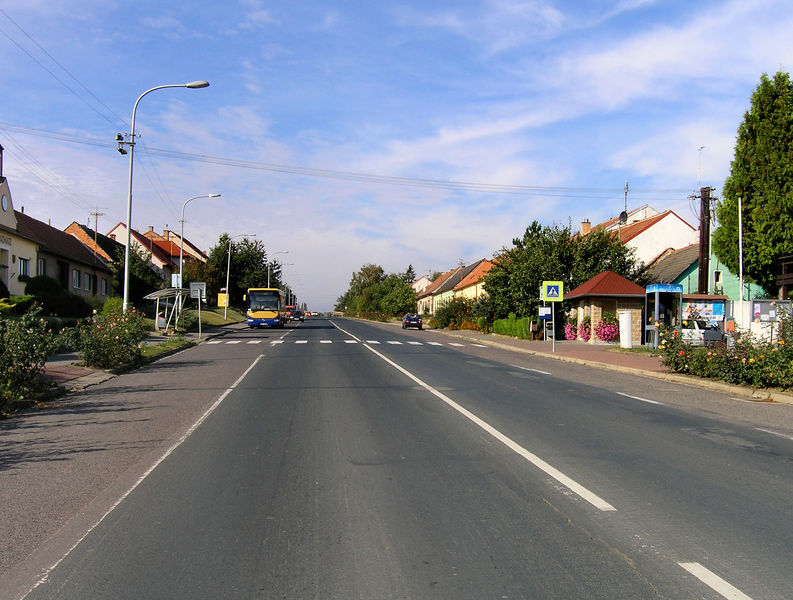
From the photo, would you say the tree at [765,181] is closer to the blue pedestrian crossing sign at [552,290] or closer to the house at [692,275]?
the blue pedestrian crossing sign at [552,290]

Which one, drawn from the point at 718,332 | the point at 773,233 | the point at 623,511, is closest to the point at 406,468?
the point at 623,511

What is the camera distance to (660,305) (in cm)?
2736

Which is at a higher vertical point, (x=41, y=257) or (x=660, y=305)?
(x=41, y=257)

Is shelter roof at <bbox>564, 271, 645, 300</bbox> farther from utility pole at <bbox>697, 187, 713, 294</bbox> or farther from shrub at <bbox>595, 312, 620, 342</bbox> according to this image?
utility pole at <bbox>697, 187, 713, 294</bbox>

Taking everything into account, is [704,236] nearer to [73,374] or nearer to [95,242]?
[73,374]

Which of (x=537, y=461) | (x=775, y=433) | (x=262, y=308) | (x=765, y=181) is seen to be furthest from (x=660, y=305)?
(x=262, y=308)

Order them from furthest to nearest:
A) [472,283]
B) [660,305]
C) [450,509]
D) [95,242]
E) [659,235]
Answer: [472,283] < [95,242] < [659,235] < [660,305] < [450,509]

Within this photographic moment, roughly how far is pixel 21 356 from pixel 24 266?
2764 centimetres

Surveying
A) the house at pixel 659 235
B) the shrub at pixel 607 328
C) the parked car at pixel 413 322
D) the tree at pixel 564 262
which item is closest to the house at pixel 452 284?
the parked car at pixel 413 322

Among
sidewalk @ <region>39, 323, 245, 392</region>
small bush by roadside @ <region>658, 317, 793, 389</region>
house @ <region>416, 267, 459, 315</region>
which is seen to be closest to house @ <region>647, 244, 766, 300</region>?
small bush by roadside @ <region>658, 317, 793, 389</region>

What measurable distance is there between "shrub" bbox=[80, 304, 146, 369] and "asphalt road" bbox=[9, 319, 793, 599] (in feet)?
26.0

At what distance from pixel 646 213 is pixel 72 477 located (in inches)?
2826

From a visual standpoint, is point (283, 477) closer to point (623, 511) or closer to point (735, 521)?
point (623, 511)

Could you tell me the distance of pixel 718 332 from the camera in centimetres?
2731
